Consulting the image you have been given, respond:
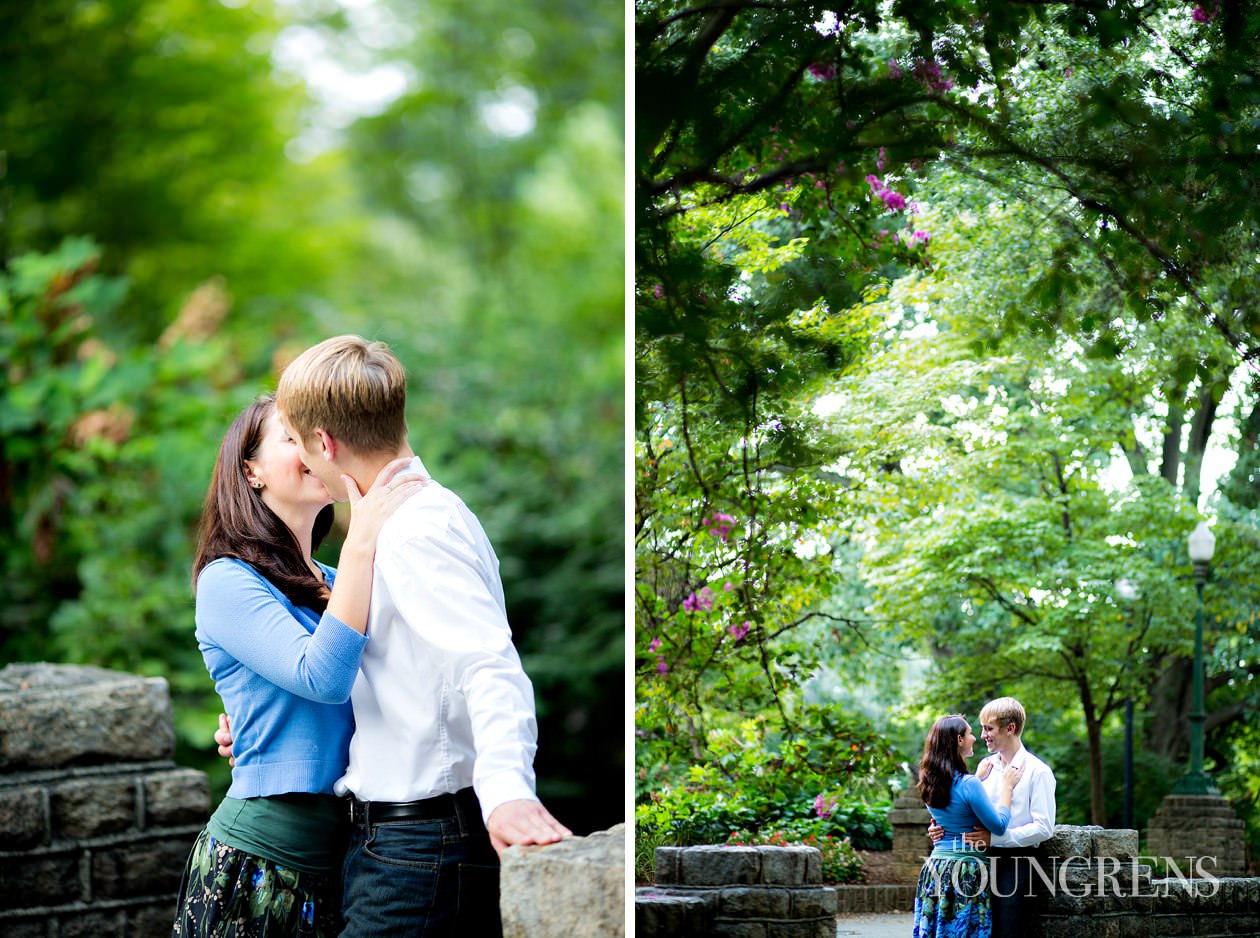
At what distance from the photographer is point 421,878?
4.40ft

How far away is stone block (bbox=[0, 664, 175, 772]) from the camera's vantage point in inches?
94.0

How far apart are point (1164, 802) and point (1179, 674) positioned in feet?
0.71

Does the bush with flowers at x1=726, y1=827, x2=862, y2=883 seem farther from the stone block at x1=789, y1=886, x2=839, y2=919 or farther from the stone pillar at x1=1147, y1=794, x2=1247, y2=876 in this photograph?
the stone pillar at x1=1147, y1=794, x2=1247, y2=876

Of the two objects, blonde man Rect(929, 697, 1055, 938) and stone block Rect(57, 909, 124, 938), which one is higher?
blonde man Rect(929, 697, 1055, 938)

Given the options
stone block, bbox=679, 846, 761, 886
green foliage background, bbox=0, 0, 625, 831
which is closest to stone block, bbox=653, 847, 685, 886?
stone block, bbox=679, 846, 761, 886

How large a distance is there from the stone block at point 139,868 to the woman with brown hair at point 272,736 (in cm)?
107

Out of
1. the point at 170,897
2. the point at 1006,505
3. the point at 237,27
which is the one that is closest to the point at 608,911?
the point at 1006,505

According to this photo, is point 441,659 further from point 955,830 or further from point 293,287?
point 293,287

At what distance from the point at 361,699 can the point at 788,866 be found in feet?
3.12

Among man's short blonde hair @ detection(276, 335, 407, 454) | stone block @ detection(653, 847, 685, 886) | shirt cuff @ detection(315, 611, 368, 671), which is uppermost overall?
man's short blonde hair @ detection(276, 335, 407, 454)

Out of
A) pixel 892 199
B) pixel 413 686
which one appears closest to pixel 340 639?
pixel 413 686

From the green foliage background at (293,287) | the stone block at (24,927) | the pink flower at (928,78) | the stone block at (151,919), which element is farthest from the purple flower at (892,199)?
the stone block at (24,927)

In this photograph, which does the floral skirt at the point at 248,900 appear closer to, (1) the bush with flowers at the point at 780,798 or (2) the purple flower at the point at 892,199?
(1) the bush with flowers at the point at 780,798

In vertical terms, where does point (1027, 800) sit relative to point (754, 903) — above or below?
above
